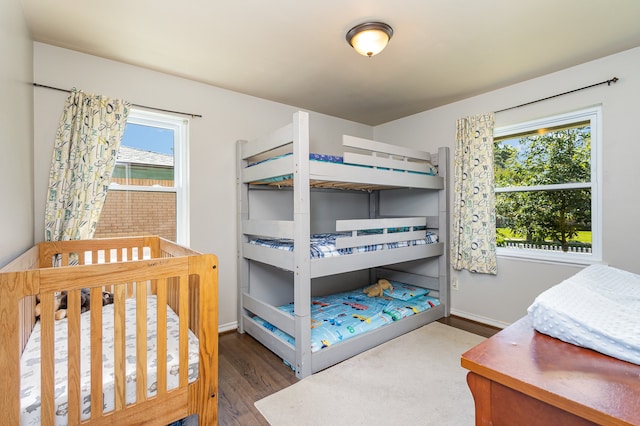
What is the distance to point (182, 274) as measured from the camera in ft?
4.42

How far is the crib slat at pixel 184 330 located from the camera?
51.4 inches

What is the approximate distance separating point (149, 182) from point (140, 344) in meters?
1.72

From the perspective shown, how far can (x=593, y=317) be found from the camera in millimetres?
884

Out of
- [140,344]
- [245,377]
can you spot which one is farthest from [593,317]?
[245,377]

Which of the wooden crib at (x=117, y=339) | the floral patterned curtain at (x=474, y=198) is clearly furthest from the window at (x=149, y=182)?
the floral patterned curtain at (x=474, y=198)

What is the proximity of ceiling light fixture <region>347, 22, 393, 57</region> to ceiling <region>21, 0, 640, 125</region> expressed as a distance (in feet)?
0.12

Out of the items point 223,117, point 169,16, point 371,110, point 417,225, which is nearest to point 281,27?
point 169,16

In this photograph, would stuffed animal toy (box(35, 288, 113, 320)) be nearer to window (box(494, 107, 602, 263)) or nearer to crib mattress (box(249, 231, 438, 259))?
crib mattress (box(249, 231, 438, 259))

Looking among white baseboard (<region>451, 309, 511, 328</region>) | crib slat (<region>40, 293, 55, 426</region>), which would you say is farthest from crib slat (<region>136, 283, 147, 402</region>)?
white baseboard (<region>451, 309, 511, 328</region>)

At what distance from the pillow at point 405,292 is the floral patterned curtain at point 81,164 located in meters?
2.75

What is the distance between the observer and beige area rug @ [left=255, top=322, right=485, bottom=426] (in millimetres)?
1624

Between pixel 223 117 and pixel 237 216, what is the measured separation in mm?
941

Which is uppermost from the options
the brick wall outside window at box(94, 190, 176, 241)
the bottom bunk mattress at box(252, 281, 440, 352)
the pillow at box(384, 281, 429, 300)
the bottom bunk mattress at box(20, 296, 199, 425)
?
the brick wall outside window at box(94, 190, 176, 241)

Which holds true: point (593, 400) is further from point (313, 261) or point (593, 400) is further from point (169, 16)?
point (169, 16)
